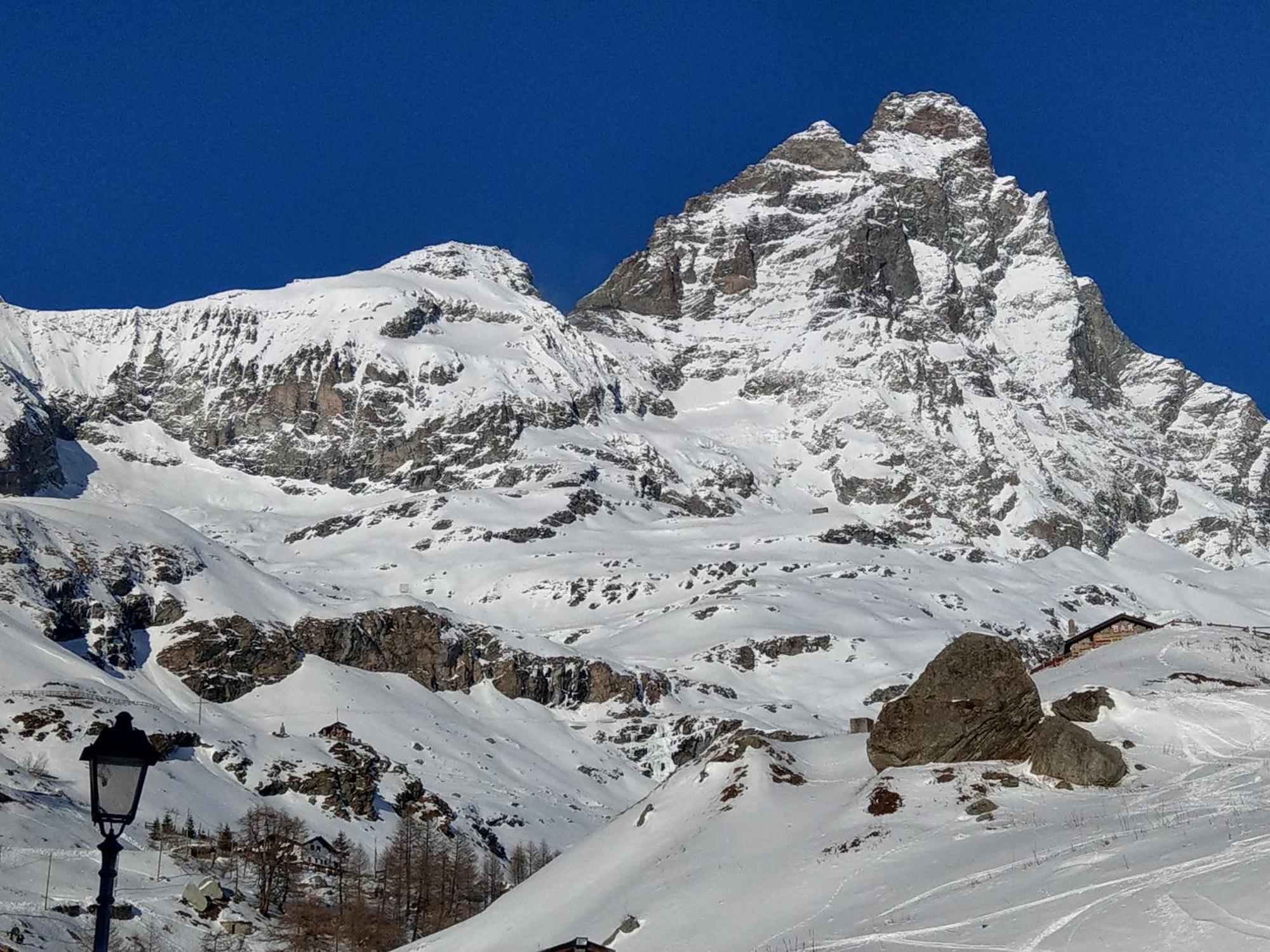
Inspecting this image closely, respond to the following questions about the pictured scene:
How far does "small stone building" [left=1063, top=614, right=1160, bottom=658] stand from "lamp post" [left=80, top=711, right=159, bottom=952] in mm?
62069

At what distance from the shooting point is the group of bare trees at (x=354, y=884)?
301 ft

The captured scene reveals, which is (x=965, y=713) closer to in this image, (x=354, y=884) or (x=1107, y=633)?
(x=1107, y=633)

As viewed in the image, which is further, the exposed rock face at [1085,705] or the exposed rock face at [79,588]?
the exposed rock face at [79,588]

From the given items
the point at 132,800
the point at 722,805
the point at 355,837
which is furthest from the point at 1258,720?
the point at 355,837

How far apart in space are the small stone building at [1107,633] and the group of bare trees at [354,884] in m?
34.0

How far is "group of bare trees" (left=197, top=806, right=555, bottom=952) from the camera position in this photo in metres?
91.6

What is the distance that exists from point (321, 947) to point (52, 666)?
275 feet

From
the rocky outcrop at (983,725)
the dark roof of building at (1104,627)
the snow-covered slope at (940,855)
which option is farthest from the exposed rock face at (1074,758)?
the dark roof of building at (1104,627)

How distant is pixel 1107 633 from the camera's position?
73.2 meters

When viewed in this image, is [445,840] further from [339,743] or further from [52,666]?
[52,666]

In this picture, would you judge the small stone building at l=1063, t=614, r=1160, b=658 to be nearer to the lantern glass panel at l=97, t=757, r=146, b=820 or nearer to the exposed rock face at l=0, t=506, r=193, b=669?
the lantern glass panel at l=97, t=757, r=146, b=820

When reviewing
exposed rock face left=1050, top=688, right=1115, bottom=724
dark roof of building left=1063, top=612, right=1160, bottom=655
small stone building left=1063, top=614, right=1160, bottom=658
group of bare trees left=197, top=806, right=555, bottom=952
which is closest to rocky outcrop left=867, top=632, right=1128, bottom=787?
exposed rock face left=1050, top=688, right=1115, bottom=724

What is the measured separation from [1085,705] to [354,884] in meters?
79.2

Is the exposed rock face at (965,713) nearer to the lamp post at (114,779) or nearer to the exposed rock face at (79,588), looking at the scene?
the lamp post at (114,779)
